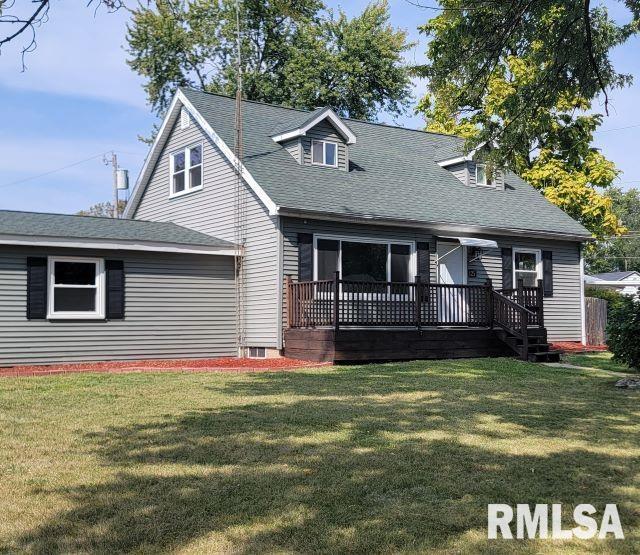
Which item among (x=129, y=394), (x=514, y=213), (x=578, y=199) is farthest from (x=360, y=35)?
(x=129, y=394)

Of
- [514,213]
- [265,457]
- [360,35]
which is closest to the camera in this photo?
[265,457]

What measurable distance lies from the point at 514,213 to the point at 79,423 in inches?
658

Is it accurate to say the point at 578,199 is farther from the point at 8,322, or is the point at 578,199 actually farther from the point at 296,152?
the point at 8,322

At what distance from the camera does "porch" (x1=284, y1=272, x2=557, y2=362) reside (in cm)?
1558

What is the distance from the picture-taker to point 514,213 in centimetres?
2162

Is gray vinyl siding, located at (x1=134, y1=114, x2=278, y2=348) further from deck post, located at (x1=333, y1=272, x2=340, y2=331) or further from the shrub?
the shrub

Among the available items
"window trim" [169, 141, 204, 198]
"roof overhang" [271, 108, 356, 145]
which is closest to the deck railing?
"roof overhang" [271, 108, 356, 145]

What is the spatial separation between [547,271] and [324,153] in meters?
7.75

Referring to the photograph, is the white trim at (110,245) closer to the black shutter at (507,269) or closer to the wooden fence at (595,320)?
the black shutter at (507,269)

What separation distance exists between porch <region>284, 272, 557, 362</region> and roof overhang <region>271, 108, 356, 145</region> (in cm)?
454

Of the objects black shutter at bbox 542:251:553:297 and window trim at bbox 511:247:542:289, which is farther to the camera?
black shutter at bbox 542:251:553:297

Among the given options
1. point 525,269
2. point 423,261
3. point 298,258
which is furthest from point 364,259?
point 525,269

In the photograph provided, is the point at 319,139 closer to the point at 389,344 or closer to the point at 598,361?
the point at 389,344

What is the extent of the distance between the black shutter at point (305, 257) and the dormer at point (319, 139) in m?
3.00
